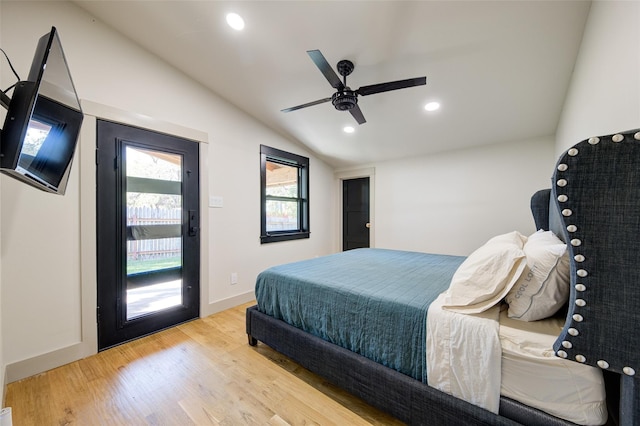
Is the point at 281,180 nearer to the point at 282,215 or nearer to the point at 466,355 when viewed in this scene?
the point at 282,215

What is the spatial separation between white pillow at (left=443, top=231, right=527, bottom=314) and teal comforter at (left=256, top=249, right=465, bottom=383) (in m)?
0.18

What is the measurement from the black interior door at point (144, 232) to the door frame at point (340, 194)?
284 cm

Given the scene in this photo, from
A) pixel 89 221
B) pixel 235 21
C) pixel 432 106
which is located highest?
pixel 235 21

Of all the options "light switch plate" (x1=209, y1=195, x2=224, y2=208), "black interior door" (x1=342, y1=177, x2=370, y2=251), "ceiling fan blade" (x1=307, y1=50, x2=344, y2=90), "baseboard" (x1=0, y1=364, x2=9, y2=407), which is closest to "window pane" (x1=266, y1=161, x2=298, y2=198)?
"light switch plate" (x1=209, y1=195, x2=224, y2=208)

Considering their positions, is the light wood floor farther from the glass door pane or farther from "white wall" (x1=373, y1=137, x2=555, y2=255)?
"white wall" (x1=373, y1=137, x2=555, y2=255)

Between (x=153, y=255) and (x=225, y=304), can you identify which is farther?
(x=225, y=304)

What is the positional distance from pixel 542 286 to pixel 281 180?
11.6 feet

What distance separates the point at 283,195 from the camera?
4.06 metres

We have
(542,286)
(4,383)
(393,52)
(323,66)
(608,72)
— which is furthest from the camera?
(393,52)

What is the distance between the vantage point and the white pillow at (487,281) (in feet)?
3.82

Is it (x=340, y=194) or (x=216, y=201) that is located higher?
(x=340, y=194)

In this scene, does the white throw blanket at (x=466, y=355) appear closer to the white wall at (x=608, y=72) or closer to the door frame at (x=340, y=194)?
the white wall at (x=608, y=72)

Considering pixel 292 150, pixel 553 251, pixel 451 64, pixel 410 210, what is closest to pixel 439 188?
pixel 410 210

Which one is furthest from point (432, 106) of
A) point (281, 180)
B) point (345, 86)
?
point (281, 180)
